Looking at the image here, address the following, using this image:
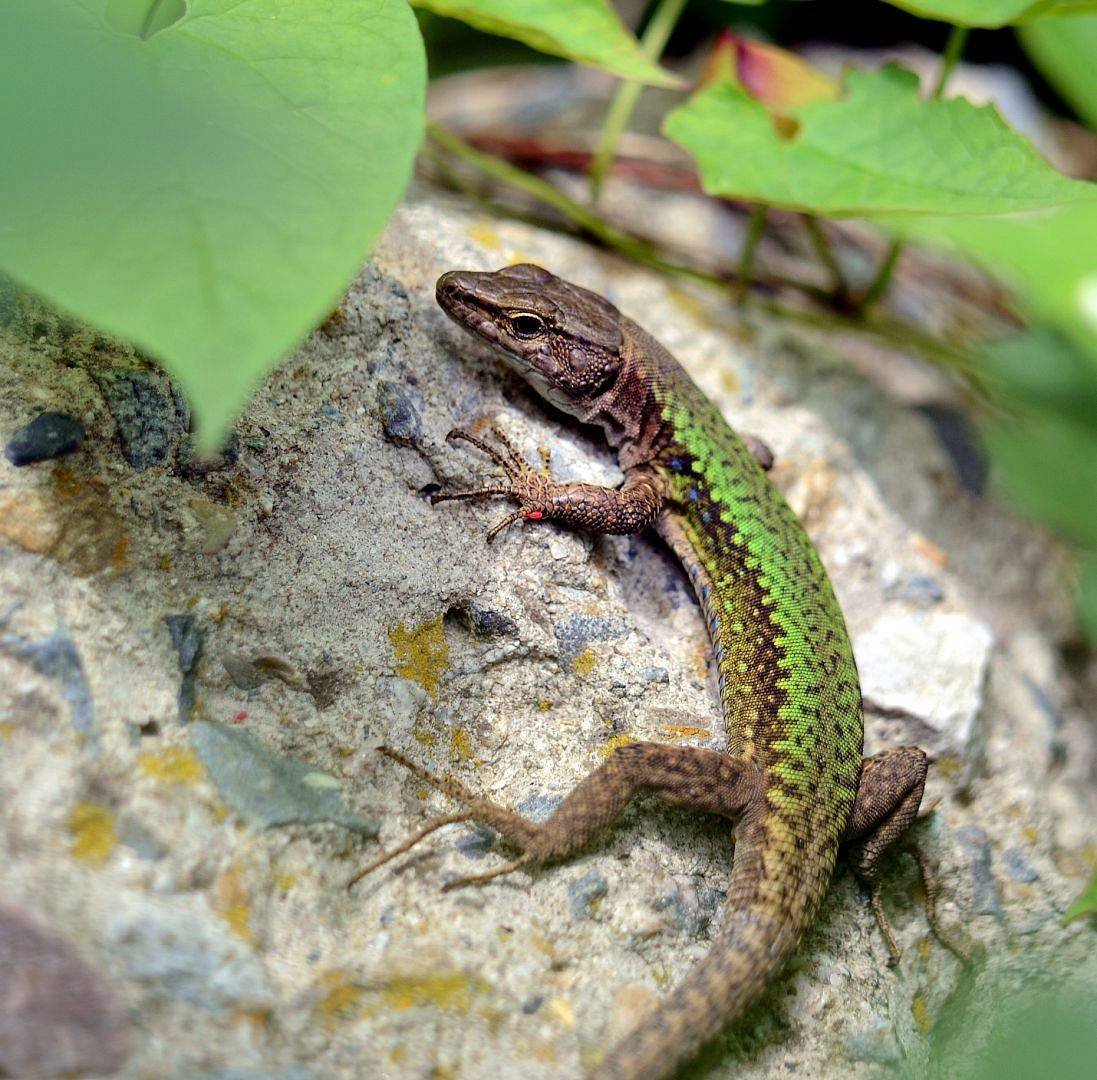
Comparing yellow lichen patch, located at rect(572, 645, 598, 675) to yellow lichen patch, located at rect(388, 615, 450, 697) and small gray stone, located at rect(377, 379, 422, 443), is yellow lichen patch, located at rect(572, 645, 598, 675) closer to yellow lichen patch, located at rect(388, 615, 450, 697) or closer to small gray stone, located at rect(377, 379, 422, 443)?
yellow lichen patch, located at rect(388, 615, 450, 697)

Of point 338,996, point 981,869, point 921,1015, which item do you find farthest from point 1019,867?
point 338,996

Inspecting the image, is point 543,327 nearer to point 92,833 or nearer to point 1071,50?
point 92,833

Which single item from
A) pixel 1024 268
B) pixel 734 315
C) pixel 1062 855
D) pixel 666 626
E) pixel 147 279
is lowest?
pixel 1062 855

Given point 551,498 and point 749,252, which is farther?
point 749,252

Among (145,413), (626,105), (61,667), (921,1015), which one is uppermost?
(626,105)

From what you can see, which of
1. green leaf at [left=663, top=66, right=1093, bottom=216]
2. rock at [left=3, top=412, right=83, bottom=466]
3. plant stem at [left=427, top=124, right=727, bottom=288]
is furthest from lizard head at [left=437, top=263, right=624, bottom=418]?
rock at [left=3, top=412, right=83, bottom=466]

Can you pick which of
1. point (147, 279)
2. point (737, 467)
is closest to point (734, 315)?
point (737, 467)

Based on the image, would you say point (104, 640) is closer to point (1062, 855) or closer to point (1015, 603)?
point (1062, 855)

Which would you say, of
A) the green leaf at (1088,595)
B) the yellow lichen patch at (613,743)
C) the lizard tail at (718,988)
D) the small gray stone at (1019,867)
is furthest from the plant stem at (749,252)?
the lizard tail at (718,988)
